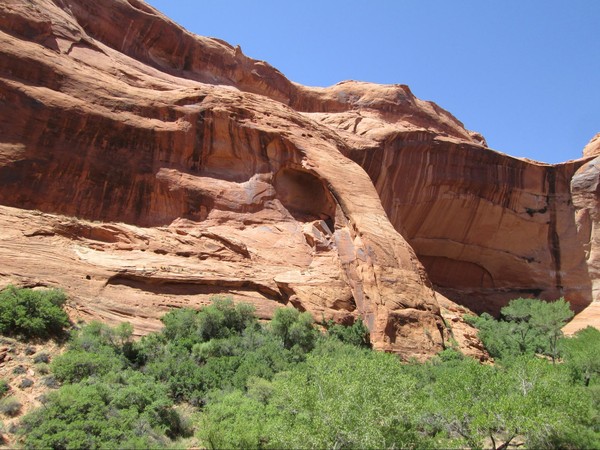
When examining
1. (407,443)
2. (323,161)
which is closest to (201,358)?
(407,443)

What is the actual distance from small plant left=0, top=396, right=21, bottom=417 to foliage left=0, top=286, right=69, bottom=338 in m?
2.76

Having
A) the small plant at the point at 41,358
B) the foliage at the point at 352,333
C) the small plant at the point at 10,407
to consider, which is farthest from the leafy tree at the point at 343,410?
the small plant at the point at 41,358

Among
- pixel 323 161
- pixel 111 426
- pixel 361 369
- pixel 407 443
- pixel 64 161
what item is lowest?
pixel 111 426

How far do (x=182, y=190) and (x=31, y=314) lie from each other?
8.14 metres

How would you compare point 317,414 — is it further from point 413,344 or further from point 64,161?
point 64,161

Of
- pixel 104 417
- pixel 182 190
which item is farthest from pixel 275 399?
pixel 182 190

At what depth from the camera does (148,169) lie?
68.3 ft

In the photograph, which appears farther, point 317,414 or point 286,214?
point 286,214

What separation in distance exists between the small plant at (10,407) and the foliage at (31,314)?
276 centimetres

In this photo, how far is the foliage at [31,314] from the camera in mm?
13906

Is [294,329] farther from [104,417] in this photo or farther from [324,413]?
[104,417]

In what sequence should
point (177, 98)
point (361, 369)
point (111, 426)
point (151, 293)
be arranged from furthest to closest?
point (177, 98), point (151, 293), point (361, 369), point (111, 426)

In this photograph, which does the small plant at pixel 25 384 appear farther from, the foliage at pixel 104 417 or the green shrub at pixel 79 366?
the foliage at pixel 104 417

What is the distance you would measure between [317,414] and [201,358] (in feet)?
18.1
